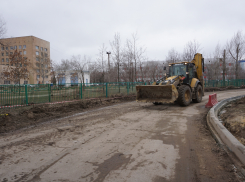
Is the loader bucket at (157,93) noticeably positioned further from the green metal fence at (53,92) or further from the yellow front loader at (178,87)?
the green metal fence at (53,92)

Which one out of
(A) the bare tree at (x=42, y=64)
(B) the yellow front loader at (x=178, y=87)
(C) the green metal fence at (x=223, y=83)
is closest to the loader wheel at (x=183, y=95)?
(B) the yellow front loader at (x=178, y=87)

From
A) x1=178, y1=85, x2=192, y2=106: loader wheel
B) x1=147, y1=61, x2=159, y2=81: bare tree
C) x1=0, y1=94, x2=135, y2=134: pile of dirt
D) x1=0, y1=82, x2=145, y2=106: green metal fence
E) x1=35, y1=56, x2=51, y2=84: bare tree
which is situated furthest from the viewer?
x1=147, y1=61, x2=159, y2=81: bare tree

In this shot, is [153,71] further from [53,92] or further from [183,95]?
[53,92]

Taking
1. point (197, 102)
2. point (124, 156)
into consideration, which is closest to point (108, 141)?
point (124, 156)

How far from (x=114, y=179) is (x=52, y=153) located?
6.23 ft

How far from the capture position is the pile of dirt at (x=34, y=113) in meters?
7.34

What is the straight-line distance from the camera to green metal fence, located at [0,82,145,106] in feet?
32.6

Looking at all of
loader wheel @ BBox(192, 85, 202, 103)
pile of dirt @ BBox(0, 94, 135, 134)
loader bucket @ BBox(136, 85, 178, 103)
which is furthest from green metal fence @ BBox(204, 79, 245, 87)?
pile of dirt @ BBox(0, 94, 135, 134)

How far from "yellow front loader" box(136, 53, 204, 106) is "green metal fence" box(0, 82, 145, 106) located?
4.36 metres

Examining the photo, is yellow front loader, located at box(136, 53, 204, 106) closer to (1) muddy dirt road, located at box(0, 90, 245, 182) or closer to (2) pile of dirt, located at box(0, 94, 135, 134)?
(2) pile of dirt, located at box(0, 94, 135, 134)

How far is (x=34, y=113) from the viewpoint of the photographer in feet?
29.1

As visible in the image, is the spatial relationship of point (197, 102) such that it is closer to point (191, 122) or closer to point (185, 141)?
point (191, 122)

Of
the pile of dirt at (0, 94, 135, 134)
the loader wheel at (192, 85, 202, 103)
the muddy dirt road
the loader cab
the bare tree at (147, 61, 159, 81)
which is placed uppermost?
the bare tree at (147, 61, 159, 81)

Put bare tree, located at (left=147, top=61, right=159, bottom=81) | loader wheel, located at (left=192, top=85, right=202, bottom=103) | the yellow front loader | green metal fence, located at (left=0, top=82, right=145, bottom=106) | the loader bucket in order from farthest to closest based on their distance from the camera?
bare tree, located at (left=147, top=61, right=159, bottom=81), loader wheel, located at (left=192, top=85, right=202, bottom=103), the yellow front loader, the loader bucket, green metal fence, located at (left=0, top=82, right=145, bottom=106)
